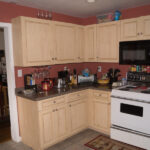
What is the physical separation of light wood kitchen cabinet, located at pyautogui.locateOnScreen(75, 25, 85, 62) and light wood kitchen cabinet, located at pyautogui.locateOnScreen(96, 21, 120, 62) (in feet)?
1.14

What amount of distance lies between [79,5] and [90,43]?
86 centimetres

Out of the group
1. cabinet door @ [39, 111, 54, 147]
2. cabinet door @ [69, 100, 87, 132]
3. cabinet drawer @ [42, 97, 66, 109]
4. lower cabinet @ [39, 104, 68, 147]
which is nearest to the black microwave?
cabinet door @ [69, 100, 87, 132]

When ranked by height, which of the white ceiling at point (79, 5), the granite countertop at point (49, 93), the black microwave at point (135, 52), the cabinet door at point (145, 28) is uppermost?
the white ceiling at point (79, 5)

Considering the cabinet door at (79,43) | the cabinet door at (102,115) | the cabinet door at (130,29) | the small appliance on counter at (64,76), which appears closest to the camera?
the cabinet door at (130,29)

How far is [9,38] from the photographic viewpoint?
2803mm

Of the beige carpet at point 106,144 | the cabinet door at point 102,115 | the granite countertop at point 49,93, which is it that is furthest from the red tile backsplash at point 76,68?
the beige carpet at point 106,144

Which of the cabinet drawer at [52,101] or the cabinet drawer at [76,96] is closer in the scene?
the cabinet drawer at [52,101]

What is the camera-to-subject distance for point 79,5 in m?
3.05

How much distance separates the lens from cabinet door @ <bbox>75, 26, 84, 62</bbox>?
3510 millimetres

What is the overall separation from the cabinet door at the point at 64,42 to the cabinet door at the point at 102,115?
3.46 feet

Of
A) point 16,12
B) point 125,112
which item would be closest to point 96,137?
point 125,112

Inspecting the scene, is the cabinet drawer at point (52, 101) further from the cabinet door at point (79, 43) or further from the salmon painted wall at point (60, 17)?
the cabinet door at point (79, 43)

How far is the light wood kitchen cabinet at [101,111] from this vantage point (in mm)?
3020

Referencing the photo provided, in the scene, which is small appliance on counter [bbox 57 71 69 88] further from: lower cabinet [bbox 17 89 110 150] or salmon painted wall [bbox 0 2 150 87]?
lower cabinet [bbox 17 89 110 150]
